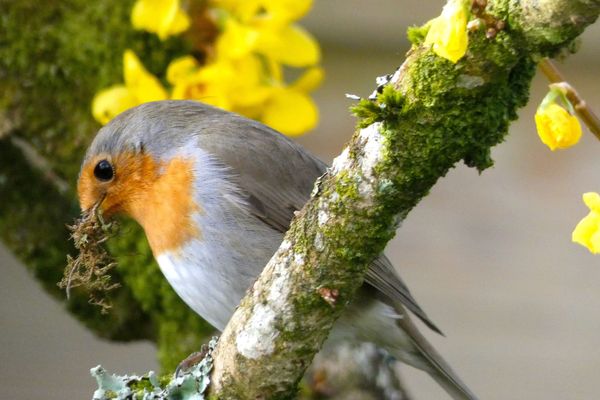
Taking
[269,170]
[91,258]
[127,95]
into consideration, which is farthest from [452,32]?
[127,95]

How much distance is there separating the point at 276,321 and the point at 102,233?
2.94 feet

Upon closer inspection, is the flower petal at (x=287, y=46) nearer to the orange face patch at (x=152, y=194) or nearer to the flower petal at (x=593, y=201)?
the orange face patch at (x=152, y=194)

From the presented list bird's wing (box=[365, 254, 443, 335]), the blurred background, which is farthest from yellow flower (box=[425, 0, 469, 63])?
the blurred background

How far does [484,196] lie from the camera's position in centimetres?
475

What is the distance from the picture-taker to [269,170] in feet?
8.23

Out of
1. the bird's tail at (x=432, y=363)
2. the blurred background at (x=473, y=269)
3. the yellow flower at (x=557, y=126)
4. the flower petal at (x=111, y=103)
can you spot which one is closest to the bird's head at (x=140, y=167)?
the flower petal at (x=111, y=103)

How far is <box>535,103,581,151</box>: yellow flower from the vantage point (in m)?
1.30

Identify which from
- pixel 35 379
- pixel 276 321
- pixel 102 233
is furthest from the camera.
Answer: pixel 35 379

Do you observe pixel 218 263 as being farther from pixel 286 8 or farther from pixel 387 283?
pixel 286 8

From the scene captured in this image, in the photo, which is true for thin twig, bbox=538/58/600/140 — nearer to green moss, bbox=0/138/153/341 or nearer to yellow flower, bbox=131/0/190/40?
yellow flower, bbox=131/0/190/40

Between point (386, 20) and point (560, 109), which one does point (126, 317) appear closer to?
point (560, 109)

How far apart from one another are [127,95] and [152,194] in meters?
0.35

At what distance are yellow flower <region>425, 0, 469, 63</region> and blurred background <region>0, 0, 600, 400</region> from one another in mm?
3222

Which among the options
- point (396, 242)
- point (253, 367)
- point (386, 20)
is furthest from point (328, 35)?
point (253, 367)
